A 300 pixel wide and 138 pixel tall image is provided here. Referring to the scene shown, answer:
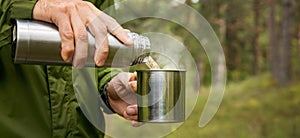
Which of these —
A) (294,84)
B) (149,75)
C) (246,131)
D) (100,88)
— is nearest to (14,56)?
(149,75)

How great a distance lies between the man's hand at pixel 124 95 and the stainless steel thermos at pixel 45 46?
0.50ft

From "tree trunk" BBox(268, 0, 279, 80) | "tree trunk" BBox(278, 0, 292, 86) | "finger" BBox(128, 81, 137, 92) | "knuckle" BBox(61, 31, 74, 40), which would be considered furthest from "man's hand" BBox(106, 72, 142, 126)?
"tree trunk" BBox(268, 0, 279, 80)

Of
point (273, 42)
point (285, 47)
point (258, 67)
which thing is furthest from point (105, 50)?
point (258, 67)

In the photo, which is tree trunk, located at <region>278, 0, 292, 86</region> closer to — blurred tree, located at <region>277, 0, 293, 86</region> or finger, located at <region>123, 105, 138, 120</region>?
blurred tree, located at <region>277, 0, 293, 86</region>

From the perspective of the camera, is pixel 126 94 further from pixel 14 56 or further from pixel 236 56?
pixel 236 56

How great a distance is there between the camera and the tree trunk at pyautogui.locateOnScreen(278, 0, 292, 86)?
19.1ft

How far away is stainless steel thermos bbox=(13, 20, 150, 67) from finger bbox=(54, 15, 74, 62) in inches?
0.7

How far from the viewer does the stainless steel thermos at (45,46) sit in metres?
0.63

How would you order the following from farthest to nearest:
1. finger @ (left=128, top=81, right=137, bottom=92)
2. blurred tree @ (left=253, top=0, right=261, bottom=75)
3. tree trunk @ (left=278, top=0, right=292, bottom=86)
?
blurred tree @ (left=253, top=0, right=261, bottom=75)
tree trunk @ (left=278, top=0, right=292, bottom=86)
finger @ (left=128, top=81, right=137, bottom=92)

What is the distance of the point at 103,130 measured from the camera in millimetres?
925

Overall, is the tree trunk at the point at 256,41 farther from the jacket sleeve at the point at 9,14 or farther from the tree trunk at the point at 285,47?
the jacket sleeve at the point at 9,14

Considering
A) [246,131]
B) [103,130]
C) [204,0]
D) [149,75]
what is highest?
[204,0]

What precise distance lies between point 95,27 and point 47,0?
0.07 m

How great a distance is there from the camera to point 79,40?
2.01 ft
